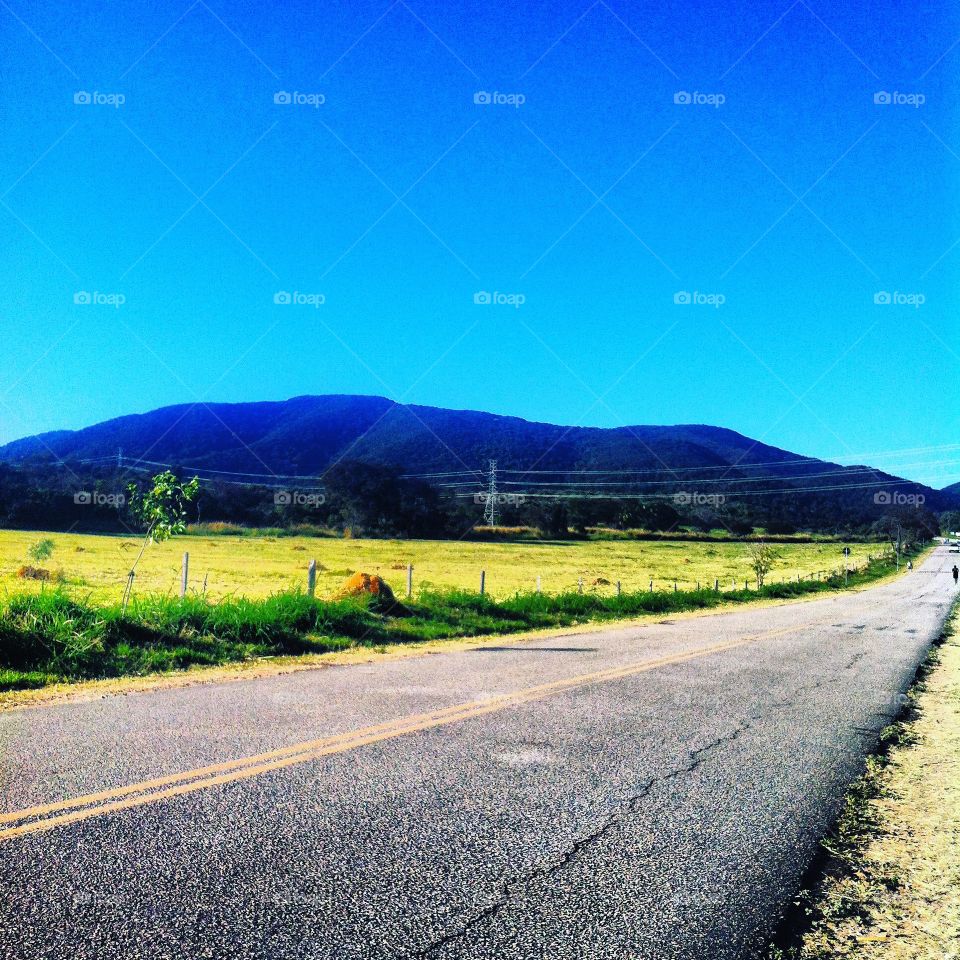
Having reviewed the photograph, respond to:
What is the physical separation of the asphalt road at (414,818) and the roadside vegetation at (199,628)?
84.4 inches

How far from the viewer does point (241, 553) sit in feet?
161

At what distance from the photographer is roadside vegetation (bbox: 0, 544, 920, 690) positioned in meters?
8.88

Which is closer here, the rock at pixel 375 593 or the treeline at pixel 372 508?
the rock at pixel 375 593

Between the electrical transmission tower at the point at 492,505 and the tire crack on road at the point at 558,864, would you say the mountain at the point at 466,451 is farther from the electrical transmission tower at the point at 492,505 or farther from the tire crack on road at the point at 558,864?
the tire crack on road at the point at 558,864

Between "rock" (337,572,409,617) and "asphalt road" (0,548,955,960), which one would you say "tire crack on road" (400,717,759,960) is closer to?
"asphalt road" (0,548,955,960)

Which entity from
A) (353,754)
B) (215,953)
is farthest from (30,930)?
(353,754)

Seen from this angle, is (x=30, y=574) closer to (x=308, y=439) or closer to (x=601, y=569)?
(x=601, y=569)

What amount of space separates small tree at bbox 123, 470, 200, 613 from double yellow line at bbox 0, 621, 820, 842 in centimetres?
777

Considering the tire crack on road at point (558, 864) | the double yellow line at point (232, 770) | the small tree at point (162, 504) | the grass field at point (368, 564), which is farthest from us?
the grass field at point (368, 564)

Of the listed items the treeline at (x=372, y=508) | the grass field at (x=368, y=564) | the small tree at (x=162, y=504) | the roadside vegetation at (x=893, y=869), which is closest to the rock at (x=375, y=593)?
the grass field at (x=368, y=564)

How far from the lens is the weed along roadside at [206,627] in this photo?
8883mm

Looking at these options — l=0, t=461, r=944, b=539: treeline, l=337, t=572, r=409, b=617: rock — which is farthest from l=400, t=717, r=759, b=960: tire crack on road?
l=0, t=461, r=944, b=539: treeline

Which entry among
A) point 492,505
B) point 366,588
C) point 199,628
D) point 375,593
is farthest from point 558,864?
point 492,505

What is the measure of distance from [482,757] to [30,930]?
3.01 metres
